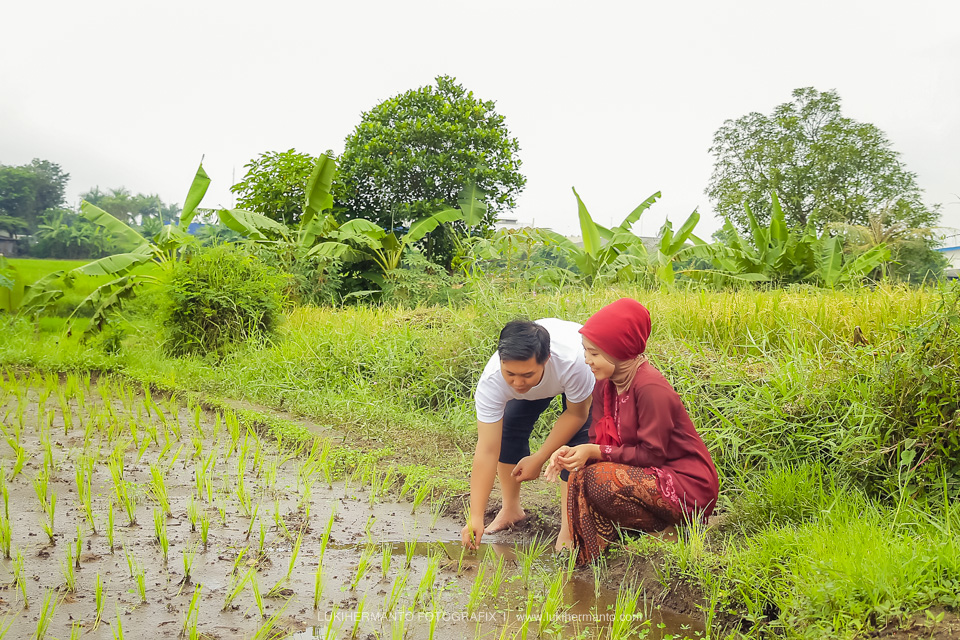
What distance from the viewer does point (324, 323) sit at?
27.5 ft

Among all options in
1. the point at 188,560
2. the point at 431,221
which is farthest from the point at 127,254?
the point at 188,560

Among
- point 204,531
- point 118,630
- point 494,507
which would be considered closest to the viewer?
point 118,630

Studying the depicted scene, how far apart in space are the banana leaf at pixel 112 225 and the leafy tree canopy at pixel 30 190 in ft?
6.37

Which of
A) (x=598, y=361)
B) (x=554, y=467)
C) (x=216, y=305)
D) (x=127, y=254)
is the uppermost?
(x=127, y=254)

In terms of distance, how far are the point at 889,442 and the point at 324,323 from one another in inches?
251

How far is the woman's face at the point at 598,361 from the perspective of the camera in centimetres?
281

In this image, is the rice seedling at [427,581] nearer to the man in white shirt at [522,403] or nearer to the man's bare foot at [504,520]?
the man in white shirt at [522,403]

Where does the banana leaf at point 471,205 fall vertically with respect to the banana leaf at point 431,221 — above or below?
above

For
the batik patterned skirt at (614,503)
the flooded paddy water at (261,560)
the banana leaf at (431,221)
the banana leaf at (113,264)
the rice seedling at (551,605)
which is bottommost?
the flooded paddy water at (261,560)

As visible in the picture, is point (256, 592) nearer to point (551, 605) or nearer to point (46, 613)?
point (46, 613)

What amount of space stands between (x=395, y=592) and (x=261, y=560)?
71 cm

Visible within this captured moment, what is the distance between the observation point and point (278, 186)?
13.4 meters

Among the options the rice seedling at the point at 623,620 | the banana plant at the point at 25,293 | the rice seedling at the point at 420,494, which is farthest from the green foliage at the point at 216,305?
the rice seedling at the point at 623,620

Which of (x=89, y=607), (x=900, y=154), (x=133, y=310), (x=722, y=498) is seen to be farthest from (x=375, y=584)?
(x=900, y=154)
